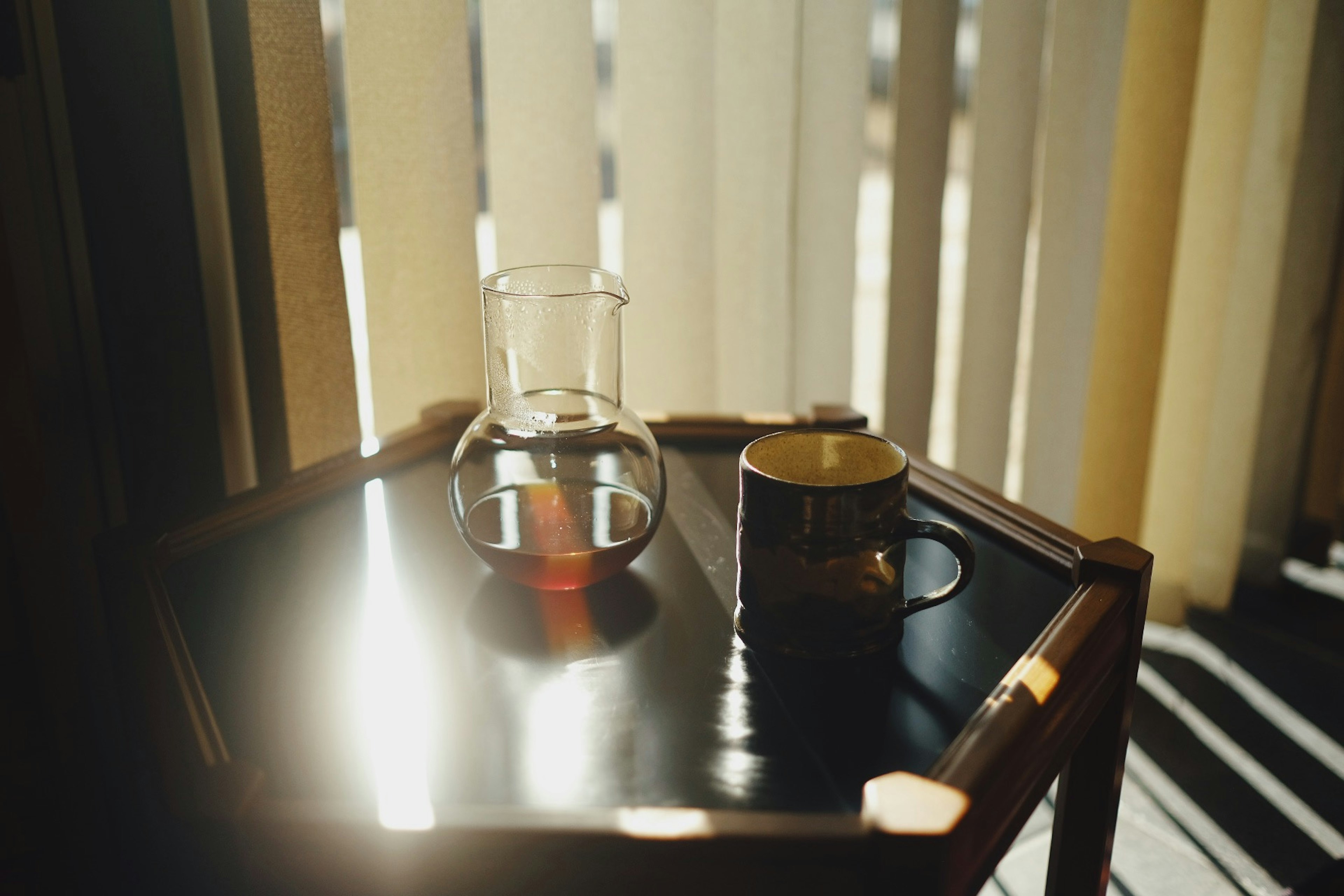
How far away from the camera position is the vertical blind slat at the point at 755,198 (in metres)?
1.02

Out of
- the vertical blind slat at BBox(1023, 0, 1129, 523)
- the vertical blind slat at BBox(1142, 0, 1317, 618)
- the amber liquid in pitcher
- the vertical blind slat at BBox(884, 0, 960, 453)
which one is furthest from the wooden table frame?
the vertical blind slat at BBox(1142, 0, 1317, 618)

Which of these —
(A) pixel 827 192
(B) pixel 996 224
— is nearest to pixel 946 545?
(A) pixel 827 192

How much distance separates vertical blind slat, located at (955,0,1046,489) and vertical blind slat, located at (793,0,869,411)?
175 mm

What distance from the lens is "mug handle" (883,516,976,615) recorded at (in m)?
0.45

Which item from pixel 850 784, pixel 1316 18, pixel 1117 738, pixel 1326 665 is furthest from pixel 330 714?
pixel 1316 18

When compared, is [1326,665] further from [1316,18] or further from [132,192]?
[132,192]

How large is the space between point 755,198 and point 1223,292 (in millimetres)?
671

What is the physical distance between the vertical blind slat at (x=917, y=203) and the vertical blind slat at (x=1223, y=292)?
1.24ft

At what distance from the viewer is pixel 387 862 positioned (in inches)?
14.1

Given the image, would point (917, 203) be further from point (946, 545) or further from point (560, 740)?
point (560, 740)

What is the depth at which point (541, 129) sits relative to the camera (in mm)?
952

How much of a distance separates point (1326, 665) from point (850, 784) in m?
1.16

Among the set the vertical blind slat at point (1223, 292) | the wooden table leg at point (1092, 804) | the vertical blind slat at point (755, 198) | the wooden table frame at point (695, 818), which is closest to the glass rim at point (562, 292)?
the wooden table frame at point (695, 818)

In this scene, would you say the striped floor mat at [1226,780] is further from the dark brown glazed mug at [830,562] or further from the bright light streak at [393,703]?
the bright light streak at [393,703]
